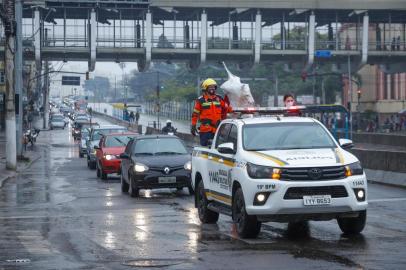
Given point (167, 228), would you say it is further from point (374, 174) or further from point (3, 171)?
point (3, 171)

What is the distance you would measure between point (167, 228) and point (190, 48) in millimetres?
61992

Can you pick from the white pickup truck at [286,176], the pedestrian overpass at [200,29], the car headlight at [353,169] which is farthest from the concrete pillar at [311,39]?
the car headlight at [353,169]

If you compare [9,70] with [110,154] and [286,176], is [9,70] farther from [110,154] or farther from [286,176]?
[286,176]

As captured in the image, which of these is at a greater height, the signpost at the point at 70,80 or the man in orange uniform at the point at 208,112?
the signpost at the point at 70,80

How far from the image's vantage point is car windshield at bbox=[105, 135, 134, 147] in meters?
32.8

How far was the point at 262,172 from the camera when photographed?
43.0 ft

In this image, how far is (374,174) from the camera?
91.9ft

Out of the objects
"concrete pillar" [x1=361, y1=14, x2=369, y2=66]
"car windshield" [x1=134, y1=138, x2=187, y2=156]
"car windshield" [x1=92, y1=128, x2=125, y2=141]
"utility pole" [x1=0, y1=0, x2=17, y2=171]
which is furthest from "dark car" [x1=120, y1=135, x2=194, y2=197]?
"concrete pillar" [x1=361, y1=14, x2=369, y2=66]

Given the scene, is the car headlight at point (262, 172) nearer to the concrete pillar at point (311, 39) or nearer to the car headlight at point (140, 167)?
the car headlight at point (140, 167)

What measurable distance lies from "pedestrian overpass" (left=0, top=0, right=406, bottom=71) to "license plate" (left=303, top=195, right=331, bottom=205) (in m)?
60.0

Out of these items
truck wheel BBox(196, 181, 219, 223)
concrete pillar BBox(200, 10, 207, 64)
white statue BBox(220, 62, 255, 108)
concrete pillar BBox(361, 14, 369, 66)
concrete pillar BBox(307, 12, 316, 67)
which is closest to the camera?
truck wheel BBox(196, 181, 219, 223)

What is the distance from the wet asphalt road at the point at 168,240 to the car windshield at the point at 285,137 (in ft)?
4.25

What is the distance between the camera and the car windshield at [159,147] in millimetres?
24094

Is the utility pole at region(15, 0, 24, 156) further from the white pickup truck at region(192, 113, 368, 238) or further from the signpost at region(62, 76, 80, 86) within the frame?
the signpost at region(62, 76, 80, 86)
